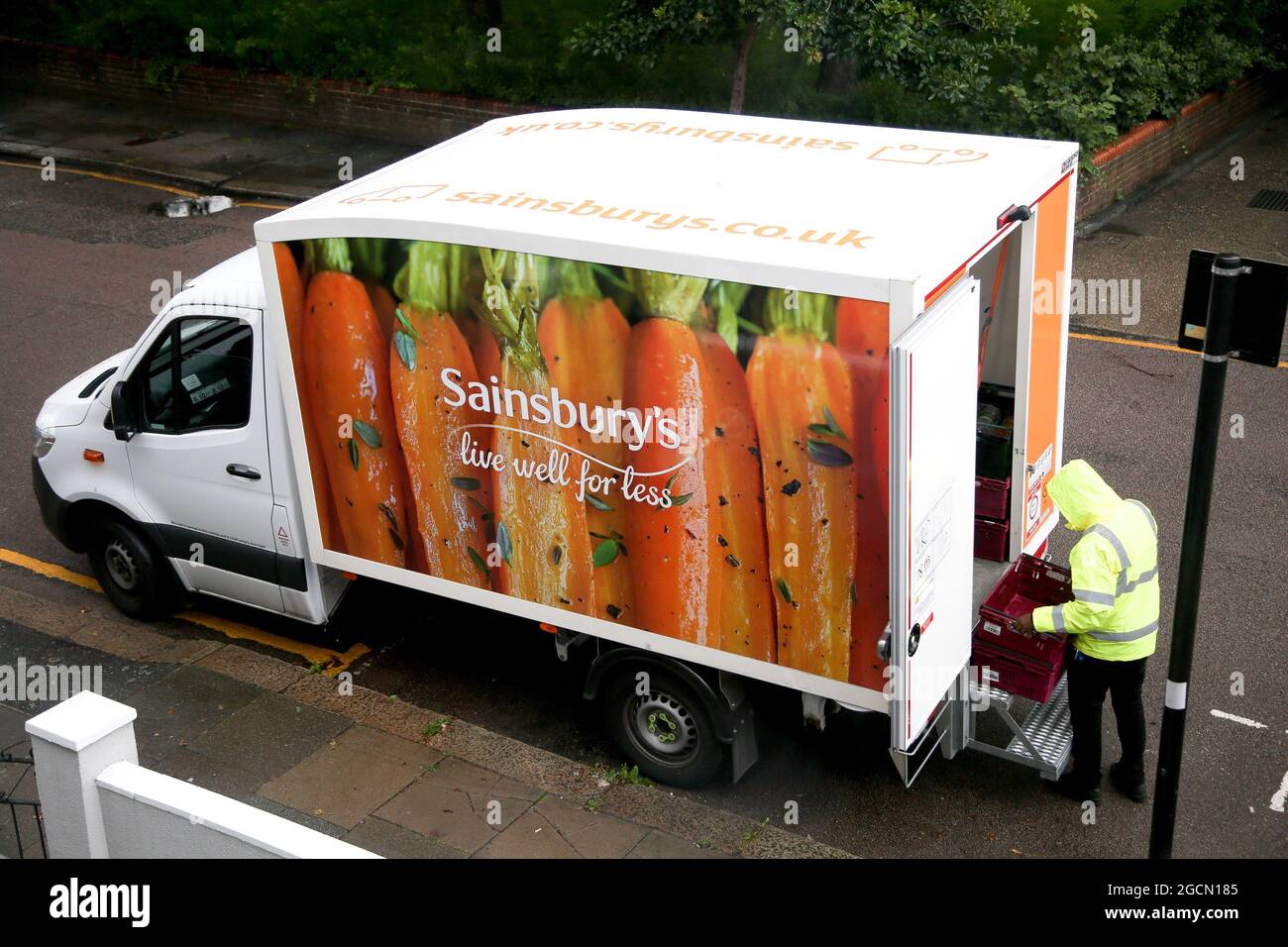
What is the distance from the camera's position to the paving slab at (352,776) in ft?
22.0

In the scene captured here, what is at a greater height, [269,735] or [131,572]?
[131,572]

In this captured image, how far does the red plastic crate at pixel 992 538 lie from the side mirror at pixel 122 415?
466 cm

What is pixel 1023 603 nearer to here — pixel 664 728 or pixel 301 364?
pixel 664 728

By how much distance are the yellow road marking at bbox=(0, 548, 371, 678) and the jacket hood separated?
4.14 meters

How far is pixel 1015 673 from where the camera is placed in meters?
6.50

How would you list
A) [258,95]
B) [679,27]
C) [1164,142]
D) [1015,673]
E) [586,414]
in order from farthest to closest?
1. [258,95]
2. [1164,142]
3. [679,27]
4. [1015,673]
5. [586,414]

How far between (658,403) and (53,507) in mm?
4462

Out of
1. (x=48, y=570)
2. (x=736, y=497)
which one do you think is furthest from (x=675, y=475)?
(x=48, y=570)

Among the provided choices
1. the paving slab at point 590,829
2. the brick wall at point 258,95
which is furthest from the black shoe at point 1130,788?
the brick wall at point 258,95

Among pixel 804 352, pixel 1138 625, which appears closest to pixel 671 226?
pixel 804 352

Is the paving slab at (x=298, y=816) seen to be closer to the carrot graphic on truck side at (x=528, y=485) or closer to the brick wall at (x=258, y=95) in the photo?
the carrot graphic on truck side at (x=528, y=485)

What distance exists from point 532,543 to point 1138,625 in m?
2.76

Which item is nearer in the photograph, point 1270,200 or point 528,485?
point 528,485
